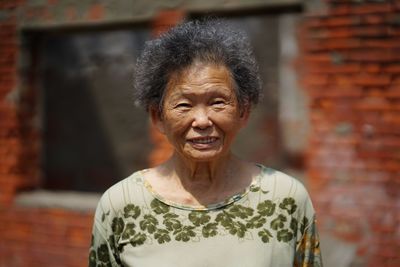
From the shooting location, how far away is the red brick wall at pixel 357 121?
357cm

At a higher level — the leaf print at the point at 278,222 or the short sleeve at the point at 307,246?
the leaf print at the point at 278,222

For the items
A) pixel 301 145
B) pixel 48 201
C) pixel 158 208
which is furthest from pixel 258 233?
pixel 301 145

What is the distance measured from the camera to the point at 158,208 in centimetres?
211

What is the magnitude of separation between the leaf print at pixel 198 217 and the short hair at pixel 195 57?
41 centimetres

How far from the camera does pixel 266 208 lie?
211cm

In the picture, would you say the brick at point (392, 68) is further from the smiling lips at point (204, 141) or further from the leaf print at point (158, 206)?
the leaf print at point (158, 206)

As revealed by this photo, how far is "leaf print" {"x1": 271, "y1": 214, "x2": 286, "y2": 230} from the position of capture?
2074 mm

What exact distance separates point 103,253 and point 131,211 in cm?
20

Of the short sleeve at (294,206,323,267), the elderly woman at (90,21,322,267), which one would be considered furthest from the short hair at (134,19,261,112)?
Result: the short sleeve at (294,206,323,267)

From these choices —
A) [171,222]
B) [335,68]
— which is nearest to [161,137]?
[335,68]

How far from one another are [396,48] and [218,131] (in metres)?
1.95

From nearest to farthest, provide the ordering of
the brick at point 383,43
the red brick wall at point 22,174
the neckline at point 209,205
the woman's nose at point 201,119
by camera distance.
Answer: the woman's nose at point 201,119 → the neckline at point 209,205 → the brick at point 383,43 → the red brick wall at point 22,174

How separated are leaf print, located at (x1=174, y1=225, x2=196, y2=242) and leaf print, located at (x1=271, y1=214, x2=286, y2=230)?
30cm

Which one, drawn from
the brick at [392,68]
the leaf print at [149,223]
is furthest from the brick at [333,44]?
the leaf print at [149,223]
